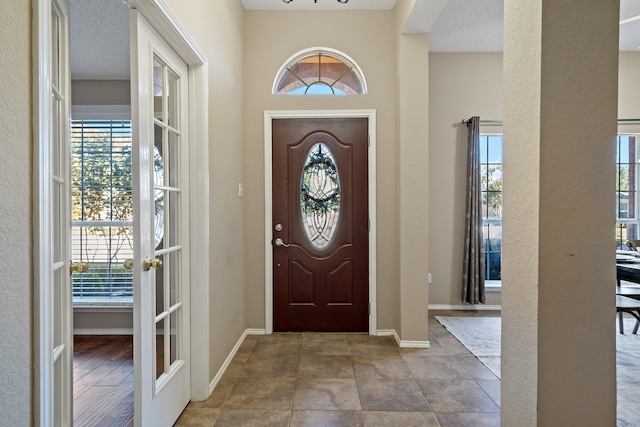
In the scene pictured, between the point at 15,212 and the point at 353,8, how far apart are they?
328 centimetres

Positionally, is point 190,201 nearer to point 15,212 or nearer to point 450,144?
point 15,212

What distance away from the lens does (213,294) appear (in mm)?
2338

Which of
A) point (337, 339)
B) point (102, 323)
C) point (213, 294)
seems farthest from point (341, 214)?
point (102, 323)

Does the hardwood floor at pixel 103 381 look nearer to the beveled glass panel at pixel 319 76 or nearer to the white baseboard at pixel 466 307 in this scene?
the beveled glass panel at pixel 319 76

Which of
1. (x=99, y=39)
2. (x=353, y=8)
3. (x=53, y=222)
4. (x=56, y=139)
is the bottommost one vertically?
(x=53, y=222)

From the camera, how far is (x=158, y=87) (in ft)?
5.90

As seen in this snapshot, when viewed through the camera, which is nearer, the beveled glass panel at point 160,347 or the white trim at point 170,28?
the white trim at point 170,28

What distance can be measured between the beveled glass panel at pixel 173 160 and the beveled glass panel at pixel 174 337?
2.48 ft

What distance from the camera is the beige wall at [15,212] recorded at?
2.72 ft

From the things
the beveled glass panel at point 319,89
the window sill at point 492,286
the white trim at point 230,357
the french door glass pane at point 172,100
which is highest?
the beveled glass panel at point 319,89

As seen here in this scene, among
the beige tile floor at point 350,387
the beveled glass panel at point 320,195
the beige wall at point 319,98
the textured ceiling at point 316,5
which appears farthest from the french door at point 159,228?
the textured ceiling at point 316,5

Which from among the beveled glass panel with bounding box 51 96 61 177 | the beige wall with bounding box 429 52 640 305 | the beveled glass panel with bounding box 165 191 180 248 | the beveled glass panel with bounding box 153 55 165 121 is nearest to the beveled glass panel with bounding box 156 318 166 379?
the beveled glass panel with bounding box 165 191 180 248

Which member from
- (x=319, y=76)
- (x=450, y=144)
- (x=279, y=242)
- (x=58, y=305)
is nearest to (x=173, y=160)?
(x=58, y=305)

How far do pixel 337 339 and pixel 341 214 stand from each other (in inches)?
46.5
